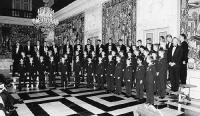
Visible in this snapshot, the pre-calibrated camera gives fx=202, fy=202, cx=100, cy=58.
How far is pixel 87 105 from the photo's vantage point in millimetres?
5625

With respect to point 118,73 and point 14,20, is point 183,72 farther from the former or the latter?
point 14,20

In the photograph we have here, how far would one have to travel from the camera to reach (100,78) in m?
8.00

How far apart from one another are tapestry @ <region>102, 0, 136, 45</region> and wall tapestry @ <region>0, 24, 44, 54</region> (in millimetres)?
10559

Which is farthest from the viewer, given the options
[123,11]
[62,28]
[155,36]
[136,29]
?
[62,28]

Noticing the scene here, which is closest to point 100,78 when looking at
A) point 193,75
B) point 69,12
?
point 193,75

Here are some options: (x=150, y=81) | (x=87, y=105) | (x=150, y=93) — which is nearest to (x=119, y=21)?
(x=150, y=81)

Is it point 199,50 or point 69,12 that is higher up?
point 69,12

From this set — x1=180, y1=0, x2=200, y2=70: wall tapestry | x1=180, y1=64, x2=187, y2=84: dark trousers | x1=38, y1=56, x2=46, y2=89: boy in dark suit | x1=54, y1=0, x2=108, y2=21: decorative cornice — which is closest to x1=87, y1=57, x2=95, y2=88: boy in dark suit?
x1=38, y1=56, x2=46, y2=89: boy in dark suit

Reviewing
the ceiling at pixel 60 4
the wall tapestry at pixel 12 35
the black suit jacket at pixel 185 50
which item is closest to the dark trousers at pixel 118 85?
the black suit jacket at pixel 185 50

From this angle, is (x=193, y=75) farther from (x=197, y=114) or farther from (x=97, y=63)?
(x=97, y=63)

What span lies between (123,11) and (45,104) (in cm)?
565

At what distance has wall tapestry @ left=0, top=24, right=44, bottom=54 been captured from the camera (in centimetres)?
1783

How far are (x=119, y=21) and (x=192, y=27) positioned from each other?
12.4ft

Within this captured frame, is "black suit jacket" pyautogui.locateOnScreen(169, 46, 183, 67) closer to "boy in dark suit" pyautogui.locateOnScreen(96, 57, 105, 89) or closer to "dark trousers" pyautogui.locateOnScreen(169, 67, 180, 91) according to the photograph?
"dark trousers" pyautogui.locateOnScreen(169, 67, 180, 91)
